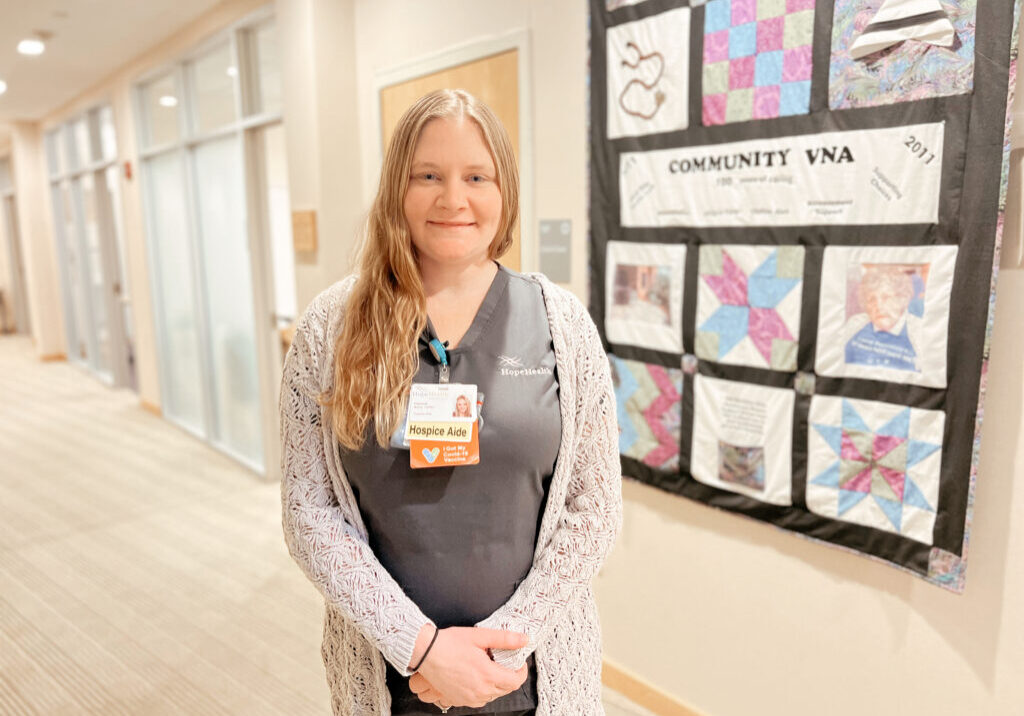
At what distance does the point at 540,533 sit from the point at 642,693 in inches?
57.2

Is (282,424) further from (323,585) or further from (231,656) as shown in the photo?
(231,656)

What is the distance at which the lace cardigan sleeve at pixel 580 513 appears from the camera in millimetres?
1051

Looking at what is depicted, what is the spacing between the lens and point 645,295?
2064mm

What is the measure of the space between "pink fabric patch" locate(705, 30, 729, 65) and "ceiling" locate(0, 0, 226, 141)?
3295 mm

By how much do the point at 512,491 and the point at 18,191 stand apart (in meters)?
9.54

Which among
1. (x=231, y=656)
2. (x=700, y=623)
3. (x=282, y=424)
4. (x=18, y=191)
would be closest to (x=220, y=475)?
(x=231, y=656)

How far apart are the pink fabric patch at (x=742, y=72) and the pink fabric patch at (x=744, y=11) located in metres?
0.09

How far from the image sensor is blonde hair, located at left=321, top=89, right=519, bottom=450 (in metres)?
1.00

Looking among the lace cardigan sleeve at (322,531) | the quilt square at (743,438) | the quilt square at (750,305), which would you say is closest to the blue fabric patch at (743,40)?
the quilt square at (750,305)

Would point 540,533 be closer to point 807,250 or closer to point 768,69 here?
point 807,250

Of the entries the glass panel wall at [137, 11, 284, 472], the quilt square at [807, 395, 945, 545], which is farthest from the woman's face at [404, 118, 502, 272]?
the glass panel wall at [137, 11, 284, 472]

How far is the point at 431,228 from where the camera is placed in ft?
3.29

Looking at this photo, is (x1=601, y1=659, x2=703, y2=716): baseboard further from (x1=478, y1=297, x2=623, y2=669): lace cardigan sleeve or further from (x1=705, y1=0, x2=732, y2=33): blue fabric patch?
(x1=705, y1=0, x2=732, y2=33): blue fabric patch

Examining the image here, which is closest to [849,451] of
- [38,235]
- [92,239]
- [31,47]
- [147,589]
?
[147,589]
